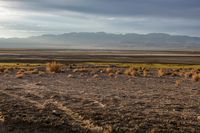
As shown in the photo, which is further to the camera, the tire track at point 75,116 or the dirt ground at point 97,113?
the dirt ground at point 97,113

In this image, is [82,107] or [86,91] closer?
[82,107]

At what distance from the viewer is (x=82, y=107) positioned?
18609 mm

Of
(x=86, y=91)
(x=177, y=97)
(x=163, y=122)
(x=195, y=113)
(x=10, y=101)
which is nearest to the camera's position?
(x=163, y=122)

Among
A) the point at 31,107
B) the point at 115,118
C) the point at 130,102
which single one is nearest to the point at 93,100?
the point at 130,102

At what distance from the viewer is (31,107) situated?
18.5 metres

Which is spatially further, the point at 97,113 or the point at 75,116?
the point at 97,113

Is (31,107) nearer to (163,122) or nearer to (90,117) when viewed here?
(90,117)

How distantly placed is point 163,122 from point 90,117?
2867 mm

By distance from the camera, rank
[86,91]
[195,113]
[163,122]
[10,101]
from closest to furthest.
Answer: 1. [163,122]
2. [195,113]
3. [10,101]
4. [86,91]

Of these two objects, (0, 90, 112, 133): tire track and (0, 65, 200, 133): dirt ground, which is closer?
(0, 90, 112, 133): tire track

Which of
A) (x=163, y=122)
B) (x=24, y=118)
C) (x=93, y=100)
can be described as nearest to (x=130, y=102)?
(x=93, y=100)

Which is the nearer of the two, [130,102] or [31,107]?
[31,107]

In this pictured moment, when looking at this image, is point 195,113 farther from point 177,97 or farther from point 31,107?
point 31,107

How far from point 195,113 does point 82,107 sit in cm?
503
